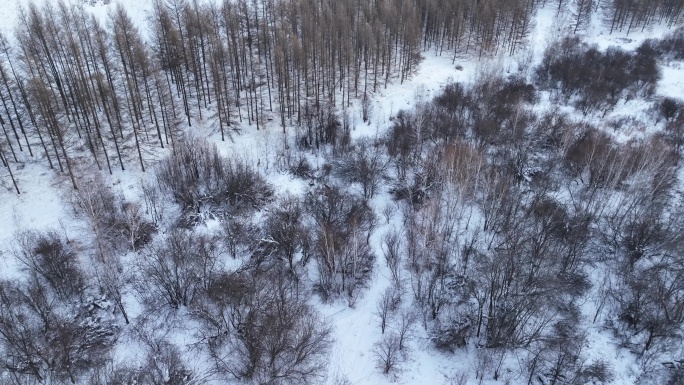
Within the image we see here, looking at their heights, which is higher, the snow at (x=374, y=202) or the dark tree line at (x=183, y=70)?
the dark tree line at (x=183, y=70)

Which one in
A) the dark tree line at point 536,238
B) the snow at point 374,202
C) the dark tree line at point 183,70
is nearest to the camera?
the snow at point 374,202

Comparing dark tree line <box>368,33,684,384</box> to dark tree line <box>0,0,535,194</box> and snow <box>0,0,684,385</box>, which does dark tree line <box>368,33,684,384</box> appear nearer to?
snow <box>0,0,684,385</box>

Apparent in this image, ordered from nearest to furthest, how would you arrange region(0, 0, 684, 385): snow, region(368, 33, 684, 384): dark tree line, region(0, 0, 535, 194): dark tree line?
region(0, 0, 684, 385): snow, region(368, 33, 684, 384): dark tree line, region(0, 0, 535, 194): dark tree line

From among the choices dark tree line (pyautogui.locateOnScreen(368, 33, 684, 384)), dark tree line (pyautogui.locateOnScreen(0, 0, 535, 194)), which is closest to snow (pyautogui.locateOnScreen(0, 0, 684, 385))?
dark tree line (pyautogui.locateOnScreen(368, 33, 684, 384))

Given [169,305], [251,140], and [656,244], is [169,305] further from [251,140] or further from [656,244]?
[656,244]

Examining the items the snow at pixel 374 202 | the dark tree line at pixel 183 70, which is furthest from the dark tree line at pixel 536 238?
the dark tree line at pixel 183 70

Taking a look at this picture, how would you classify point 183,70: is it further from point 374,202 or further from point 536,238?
point 536,238

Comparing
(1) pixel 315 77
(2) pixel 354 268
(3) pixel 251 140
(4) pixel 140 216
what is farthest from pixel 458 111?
(4) pixel 140 216

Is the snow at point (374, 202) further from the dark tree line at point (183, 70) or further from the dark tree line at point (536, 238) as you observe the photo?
the dark tree line at point (183, 70)
